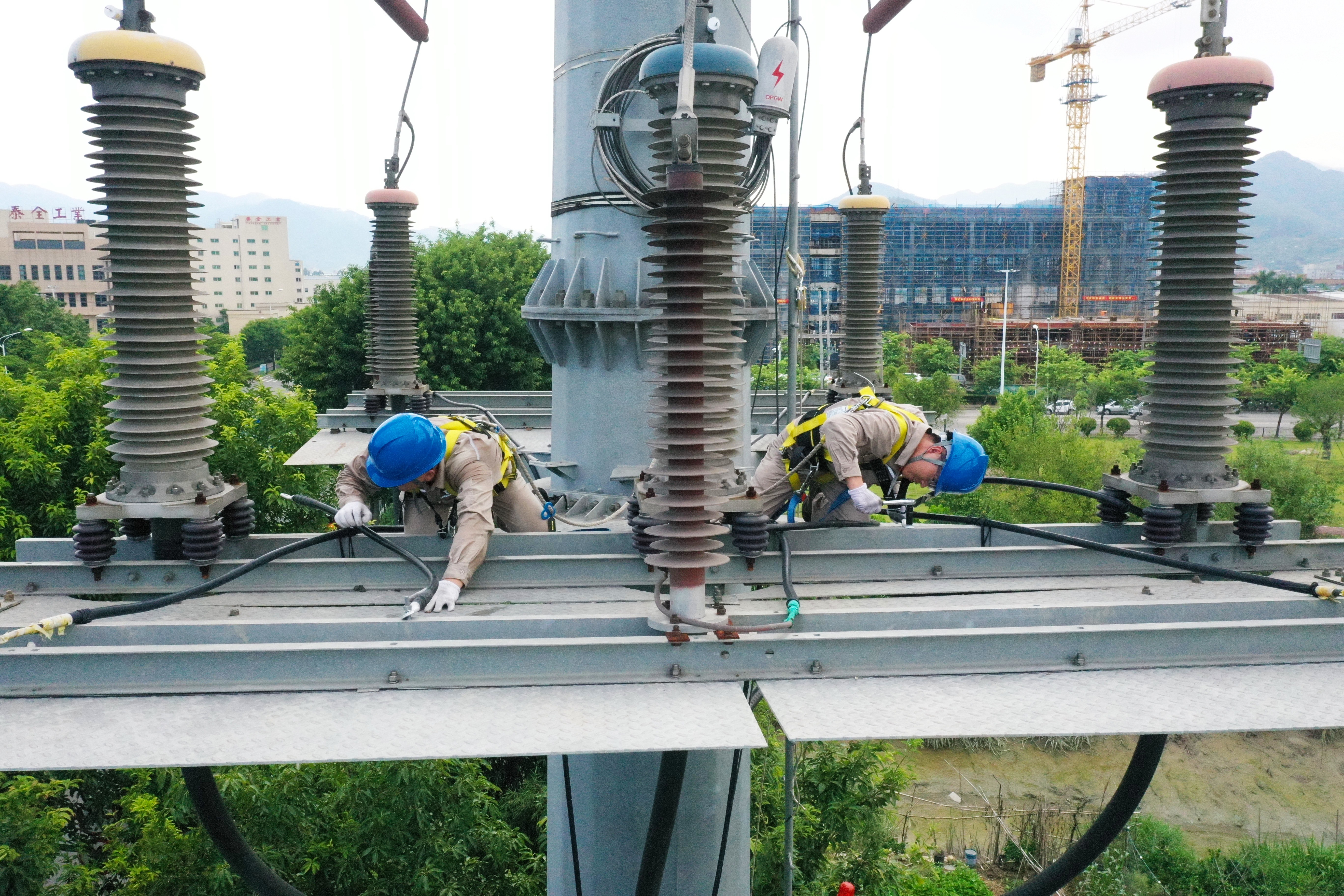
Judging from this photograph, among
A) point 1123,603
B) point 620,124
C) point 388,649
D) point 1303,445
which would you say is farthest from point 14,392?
point 1303,445

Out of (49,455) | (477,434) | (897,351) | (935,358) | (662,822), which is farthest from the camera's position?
(897,351)

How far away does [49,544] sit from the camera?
5.11 m

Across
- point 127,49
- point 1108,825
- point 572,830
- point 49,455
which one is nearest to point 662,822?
point 572,830

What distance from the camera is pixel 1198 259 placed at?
5180 mm

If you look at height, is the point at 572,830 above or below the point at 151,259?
below

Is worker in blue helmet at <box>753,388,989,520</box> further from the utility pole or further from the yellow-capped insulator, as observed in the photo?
the yellow-capped insulator

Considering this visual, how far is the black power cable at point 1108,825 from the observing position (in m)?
4.22

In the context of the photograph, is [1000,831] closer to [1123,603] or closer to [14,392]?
[1123,603]

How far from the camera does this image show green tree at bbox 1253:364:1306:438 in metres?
49.8

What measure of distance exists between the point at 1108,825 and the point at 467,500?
136 inches

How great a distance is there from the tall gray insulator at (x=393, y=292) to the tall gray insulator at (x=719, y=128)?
7.20 metres

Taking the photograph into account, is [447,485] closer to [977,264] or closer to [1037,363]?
[1037,363]

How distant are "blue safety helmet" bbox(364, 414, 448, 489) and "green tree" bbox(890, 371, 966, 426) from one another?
38978 millimetres

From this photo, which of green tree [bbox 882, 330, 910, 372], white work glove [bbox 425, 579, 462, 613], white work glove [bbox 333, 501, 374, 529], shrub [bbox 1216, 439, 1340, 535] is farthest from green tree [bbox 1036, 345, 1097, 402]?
white work glove [bbox 425, 579, 462, 613]
